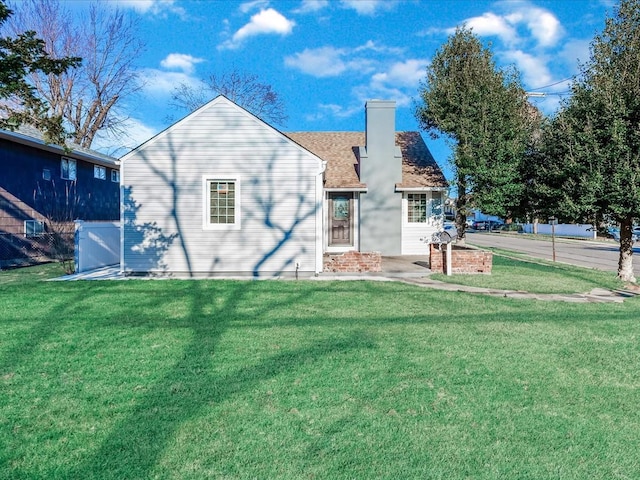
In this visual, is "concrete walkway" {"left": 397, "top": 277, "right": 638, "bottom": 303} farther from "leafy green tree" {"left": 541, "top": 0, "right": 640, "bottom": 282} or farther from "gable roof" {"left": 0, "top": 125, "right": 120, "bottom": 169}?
"gable roof" {"left": 0, "top": 125, "right": 120, "bottom": 169}

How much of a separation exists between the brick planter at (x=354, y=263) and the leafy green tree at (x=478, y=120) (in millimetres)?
5342

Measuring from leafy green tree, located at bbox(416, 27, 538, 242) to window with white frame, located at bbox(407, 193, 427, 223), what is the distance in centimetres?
128

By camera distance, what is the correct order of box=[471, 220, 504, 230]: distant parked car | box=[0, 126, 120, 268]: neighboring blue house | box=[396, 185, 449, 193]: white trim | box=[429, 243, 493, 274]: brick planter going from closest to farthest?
box=[429, 243, 493, 274]: brick planter → box=[0, 126, 120, 268]: neighboring blue house → box=[396, 185, 449, 193]: white trim → box=[471, 220, 504, 230]: distant parked car

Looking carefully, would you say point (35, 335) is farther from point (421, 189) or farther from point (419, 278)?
point (421, 189)

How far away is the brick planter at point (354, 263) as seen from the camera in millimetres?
11508

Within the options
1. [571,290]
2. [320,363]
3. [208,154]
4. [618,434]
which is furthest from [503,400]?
[208,154]

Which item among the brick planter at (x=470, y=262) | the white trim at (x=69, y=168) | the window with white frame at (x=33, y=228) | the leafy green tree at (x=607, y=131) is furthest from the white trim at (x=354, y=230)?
the white trim at (x=69, y=168)

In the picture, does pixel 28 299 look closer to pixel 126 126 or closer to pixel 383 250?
pixel 383 250

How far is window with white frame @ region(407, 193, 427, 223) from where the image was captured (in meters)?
15.7

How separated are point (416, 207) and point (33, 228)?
547 inches

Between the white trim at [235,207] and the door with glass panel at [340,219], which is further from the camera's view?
the door with glass panel at [340,219]

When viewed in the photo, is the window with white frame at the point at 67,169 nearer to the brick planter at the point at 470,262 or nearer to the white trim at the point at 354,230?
the white trim at the point at 354,230

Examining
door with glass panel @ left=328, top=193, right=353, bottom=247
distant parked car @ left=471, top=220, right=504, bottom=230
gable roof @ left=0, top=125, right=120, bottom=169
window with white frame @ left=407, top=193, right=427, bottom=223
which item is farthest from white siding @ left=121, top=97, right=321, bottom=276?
distant parked car @ left=471, top=220, right=504, bottom=230

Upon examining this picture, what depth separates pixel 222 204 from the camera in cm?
1126
